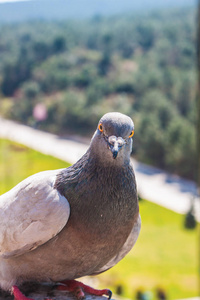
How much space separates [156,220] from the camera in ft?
27.1

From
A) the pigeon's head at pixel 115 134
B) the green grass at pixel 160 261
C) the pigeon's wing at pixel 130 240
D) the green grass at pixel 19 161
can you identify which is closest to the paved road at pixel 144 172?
the green grass at pixel 19 161

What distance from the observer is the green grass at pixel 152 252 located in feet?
23.5

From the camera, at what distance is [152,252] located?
27.1ft

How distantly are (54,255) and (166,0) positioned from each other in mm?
11575

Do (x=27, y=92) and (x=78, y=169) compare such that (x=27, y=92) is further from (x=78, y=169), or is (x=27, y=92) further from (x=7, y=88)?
(x=78, y=169)

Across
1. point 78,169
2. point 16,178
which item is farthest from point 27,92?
point 78,169

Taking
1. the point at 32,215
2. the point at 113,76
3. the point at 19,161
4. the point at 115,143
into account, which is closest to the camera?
the point at 115,143

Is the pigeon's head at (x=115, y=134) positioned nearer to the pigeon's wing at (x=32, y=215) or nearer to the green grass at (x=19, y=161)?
the pigeon's wing at (x=32, y=215)

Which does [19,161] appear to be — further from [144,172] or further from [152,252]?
[152,252]

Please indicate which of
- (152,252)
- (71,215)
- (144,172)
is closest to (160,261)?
(152,252)

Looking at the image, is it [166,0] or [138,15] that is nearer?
[166,0]

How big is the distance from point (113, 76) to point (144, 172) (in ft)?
12.8

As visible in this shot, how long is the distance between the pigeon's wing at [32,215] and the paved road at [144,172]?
4732 mm

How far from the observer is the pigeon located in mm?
1495
